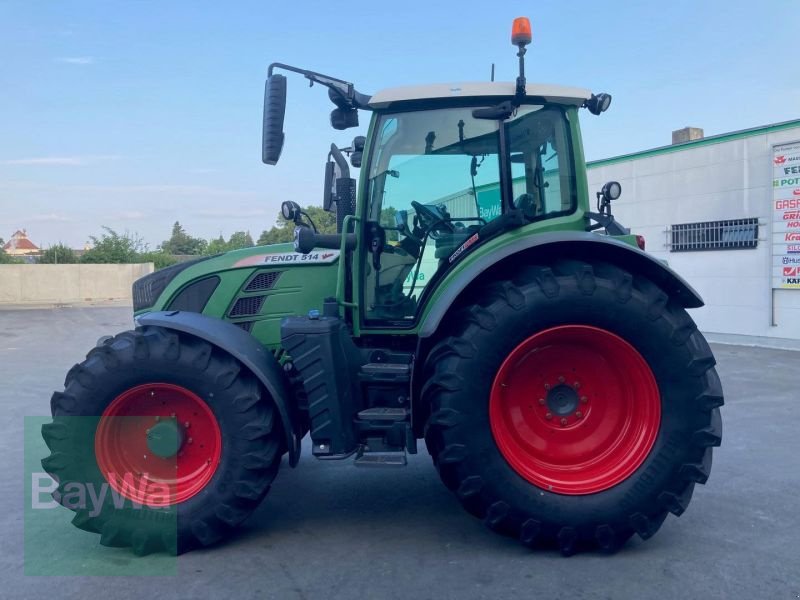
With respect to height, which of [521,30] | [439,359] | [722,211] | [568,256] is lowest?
[439,359]

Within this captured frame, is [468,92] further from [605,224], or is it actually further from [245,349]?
[245,349]

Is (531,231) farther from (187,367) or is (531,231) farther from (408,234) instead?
(187,367)

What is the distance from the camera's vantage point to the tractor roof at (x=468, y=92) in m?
4.23

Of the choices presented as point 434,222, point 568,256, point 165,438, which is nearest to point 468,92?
point 434,222

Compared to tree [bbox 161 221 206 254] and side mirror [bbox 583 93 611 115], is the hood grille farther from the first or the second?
tree [bbox 161 221 206 254]

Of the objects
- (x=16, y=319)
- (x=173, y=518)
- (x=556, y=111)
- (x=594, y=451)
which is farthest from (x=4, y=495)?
(x=16, y=319)

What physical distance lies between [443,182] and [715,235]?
1032cm

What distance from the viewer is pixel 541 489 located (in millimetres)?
3836

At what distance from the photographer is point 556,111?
14.2 feet

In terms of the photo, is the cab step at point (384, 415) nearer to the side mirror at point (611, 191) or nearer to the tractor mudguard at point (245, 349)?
the tractor mudguard at point (245, 349)

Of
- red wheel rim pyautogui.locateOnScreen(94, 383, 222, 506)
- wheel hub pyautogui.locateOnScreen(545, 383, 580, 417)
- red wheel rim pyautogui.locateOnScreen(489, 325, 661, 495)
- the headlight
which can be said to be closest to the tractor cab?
red wheel rim pyautogui.locateOnScreen(489, 325, 661, 495)

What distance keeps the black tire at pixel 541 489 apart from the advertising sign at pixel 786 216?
30.2 ft

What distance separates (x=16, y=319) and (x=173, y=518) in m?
21.2

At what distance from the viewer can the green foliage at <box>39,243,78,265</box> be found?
3772cm
